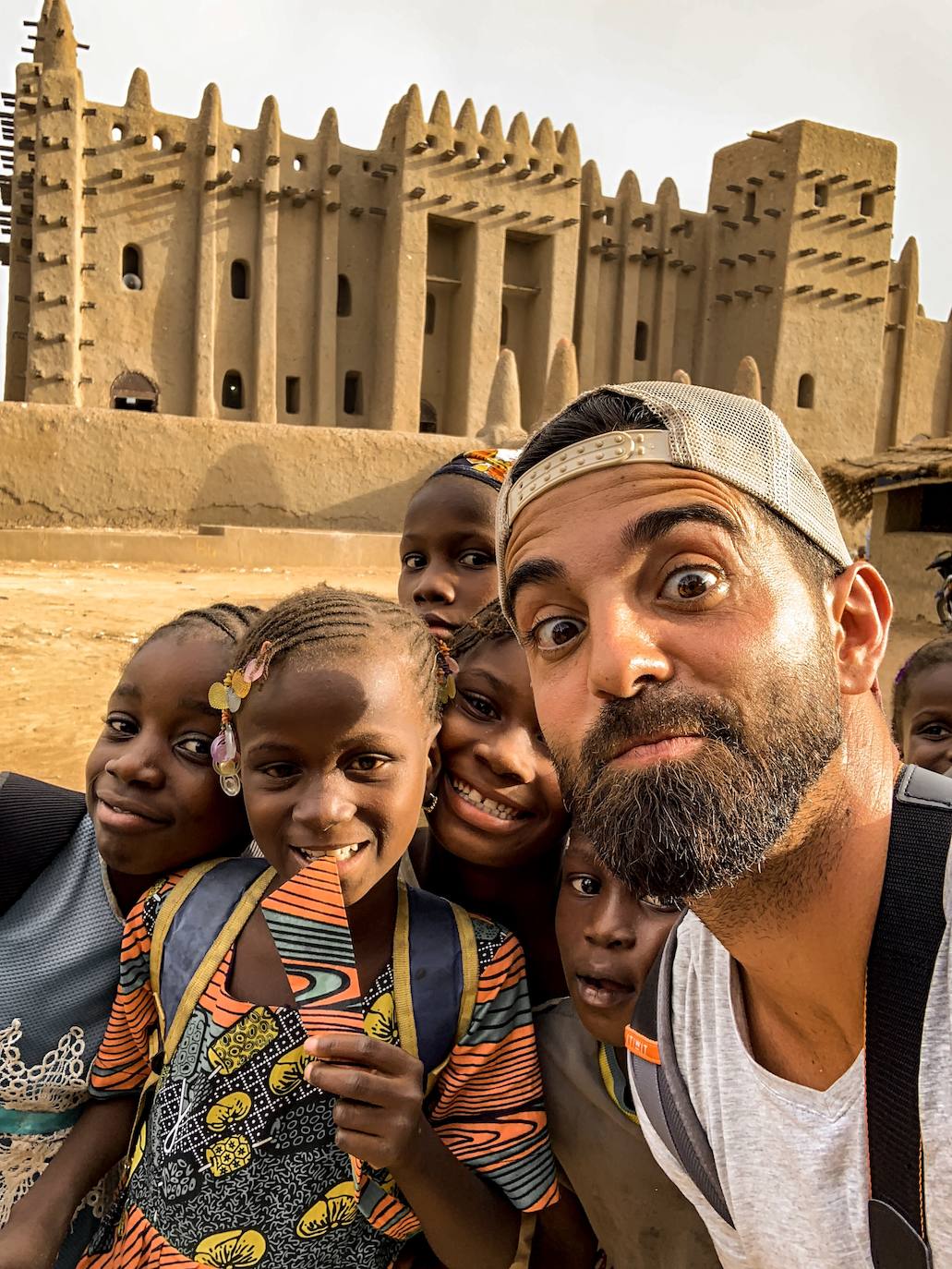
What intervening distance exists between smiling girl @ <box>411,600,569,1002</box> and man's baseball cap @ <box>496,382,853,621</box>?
2.47ft

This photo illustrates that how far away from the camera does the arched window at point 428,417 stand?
28.0 metres

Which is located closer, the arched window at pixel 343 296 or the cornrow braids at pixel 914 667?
the cornrow braids at pixel 914 667

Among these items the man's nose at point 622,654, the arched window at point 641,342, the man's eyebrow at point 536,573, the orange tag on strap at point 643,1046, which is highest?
the arched window at point 641,342

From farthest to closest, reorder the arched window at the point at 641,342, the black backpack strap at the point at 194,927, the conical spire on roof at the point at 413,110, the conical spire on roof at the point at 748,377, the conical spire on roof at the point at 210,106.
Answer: the arched window at the point at 641,342, the conical spire on roof at the point at 413,110, the conical spire on roof at the point at 210,106, the conical spire on roof at the point at 748,377, the black backpack strap at the point at 194,927

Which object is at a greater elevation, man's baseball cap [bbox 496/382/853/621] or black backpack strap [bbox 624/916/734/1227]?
man's baseball cap [bbox 496/382/853/621]

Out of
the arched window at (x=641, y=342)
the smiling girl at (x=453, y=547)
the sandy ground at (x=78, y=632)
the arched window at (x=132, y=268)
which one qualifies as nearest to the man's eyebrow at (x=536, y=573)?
the smiling girl at (x=453, y=547)

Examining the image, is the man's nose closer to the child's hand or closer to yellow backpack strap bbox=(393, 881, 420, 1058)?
the child's hand

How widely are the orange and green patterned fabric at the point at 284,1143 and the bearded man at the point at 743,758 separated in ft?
1.19

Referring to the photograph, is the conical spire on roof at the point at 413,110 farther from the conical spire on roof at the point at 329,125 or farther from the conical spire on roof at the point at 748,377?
the conical spire on roof at the point at 748,377

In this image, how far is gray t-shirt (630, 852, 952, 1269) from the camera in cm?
124

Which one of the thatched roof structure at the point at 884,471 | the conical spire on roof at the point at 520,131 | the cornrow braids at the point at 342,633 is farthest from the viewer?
the conical spire on roof at the point at 520,131

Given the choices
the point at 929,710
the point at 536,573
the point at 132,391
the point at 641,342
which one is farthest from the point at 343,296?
the point at 536,573

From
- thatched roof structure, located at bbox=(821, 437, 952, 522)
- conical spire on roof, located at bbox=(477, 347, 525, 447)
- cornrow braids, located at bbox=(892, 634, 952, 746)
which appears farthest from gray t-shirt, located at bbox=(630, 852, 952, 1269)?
conical spire on roof, located at bbox=(477, 347, 525, 447)

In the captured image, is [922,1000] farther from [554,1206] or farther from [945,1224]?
[554,1206]
